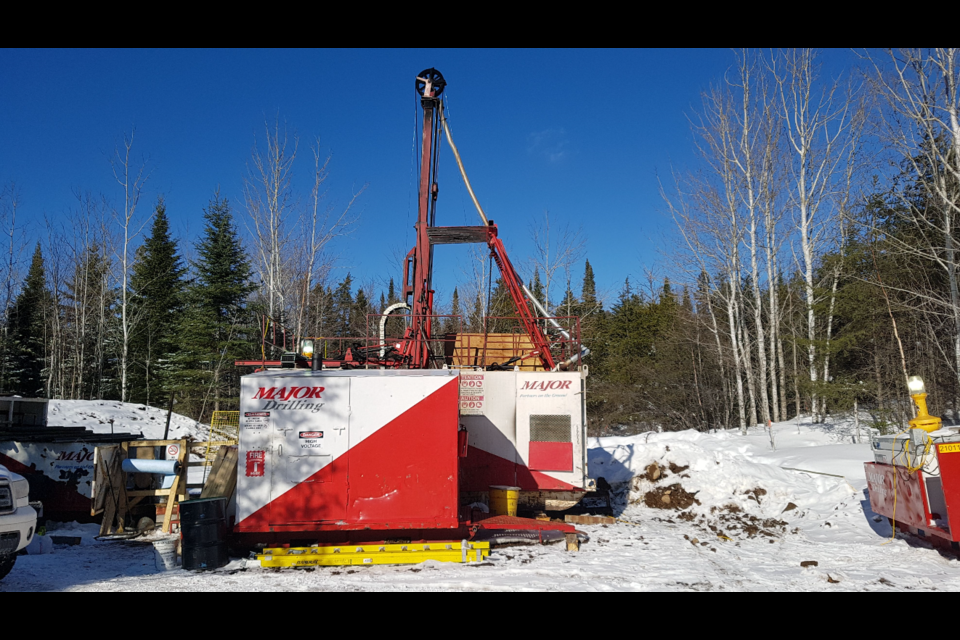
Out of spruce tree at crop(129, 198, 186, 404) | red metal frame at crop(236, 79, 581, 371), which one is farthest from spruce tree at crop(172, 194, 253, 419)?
red metal frame at crop(236, 79, 581, 371)

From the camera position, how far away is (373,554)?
8352 mm

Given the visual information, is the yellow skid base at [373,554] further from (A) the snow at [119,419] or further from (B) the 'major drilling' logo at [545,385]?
(A) the snow at [119,419]

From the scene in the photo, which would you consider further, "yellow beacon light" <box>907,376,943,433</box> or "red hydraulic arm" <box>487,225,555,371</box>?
"red hydraulic arm" <box>487,225,555,371</box>

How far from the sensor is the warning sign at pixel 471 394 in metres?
11.7

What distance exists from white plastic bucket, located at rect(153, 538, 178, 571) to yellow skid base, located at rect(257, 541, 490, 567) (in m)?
1.24

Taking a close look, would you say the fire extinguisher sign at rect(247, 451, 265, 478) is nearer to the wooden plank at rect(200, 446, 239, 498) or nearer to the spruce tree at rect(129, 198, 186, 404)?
the wooden plank at rect(200, 446, 239, 498)

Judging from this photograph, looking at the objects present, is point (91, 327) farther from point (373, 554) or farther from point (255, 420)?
point (373, 554)

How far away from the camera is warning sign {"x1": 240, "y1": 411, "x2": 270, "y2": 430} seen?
29.3 ft

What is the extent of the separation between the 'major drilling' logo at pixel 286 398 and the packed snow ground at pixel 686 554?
2393 millimetres

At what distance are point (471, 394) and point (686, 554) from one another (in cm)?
504

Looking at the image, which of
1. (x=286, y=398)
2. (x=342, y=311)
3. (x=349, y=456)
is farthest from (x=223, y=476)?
(x=342, y=311)

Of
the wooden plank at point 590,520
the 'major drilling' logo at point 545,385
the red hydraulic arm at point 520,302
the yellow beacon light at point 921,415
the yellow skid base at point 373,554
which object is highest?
the red hydraulic arm at point 520,302

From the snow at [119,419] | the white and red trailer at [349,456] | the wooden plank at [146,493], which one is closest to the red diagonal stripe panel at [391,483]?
the white and red trailer at [349,456]

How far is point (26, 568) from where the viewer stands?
784cm
